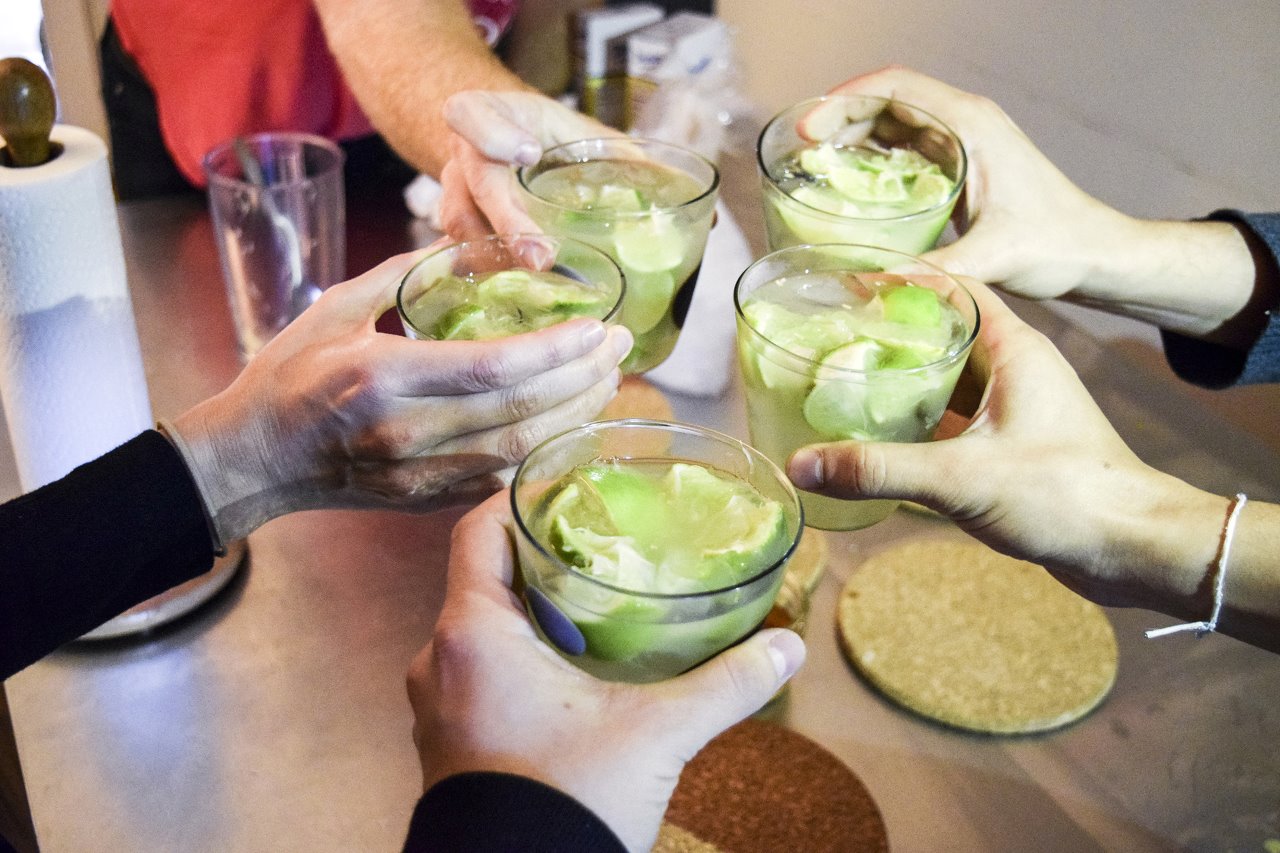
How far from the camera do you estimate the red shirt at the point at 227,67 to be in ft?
7.55

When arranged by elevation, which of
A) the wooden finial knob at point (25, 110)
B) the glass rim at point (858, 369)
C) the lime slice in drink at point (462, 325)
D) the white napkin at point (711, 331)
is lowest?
the white napkin at point (711, 331)

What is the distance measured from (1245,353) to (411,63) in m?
1.54

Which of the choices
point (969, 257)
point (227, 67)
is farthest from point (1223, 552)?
point (227, 67)

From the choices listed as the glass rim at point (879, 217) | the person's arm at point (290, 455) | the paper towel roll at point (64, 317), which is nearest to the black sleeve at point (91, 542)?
the person's arm at point (290, 455)

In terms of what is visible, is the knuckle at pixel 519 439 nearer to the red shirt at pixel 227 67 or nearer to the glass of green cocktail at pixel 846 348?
the glass of green cocktail at pixel 846 348

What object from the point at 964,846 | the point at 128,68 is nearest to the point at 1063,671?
the point at 964,846

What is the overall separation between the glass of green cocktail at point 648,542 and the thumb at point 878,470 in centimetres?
7

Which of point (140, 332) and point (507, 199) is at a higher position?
point (507, 199)

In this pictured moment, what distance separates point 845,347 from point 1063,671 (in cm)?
66

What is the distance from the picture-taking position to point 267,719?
4.18 feet

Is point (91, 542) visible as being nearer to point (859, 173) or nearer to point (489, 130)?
point (489, 130)

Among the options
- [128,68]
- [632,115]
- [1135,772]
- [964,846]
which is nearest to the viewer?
[964,846]

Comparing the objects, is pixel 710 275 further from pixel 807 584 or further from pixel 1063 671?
pixel 1063 671

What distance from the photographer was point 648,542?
882mm
